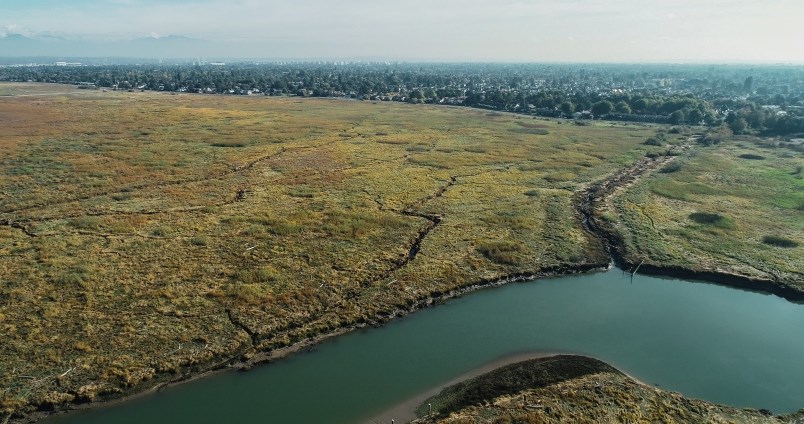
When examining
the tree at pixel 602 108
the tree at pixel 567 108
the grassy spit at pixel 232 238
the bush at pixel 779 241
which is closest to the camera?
the grassy spit at pixel 232 238

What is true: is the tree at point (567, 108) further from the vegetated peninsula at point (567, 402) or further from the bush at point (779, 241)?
the vegetated peninsula at point (567, 402)

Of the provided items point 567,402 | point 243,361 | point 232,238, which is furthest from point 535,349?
point 232,238

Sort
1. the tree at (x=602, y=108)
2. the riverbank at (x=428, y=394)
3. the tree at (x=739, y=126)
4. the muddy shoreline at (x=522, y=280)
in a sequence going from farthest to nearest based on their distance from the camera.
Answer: the tree at (x=602, y=108) < the tree at (x=739, y=126) < the muddy shoreline at (x=522, y=280) < the riverbank at (x=428, y=394)

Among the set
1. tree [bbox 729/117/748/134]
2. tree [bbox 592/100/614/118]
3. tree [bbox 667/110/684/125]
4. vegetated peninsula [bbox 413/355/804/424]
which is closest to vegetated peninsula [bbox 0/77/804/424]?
vegetated peninsula [bbox 413/355/804/424]

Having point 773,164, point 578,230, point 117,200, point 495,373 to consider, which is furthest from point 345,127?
point 495,373

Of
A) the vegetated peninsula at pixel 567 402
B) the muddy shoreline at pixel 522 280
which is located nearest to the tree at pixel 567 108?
the muddy shoreline at pixel 522 280

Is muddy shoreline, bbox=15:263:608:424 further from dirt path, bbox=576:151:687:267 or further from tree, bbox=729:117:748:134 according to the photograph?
tree, bbox=729:117:748:134
